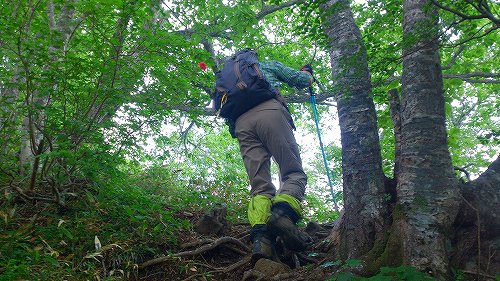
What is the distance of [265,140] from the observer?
3914mm

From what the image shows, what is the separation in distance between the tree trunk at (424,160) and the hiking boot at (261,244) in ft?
3.85

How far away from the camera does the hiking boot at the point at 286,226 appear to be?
3.32 meters

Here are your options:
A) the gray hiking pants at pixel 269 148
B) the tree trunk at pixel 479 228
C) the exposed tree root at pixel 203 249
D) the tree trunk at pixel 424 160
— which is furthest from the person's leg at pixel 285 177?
the tree trunk at pixel 479 228

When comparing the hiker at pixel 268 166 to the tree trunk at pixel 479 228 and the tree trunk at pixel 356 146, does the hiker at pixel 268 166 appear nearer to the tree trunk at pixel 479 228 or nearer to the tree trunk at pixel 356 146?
the tree trunk at pixel 356 146

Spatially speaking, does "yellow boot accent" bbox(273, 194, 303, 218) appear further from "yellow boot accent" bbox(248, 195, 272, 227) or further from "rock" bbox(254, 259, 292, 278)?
"rock" bbox(254, 259, 292, 278)

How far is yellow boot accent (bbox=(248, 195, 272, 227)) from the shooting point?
11.6 feet

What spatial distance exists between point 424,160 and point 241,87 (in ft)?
6.12

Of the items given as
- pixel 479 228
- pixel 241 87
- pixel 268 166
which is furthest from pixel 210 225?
pixel 479 228

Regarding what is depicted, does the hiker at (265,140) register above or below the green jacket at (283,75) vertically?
below

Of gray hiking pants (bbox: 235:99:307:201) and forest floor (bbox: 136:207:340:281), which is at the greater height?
gray hiking pants (bbox: 235:99:307:201)

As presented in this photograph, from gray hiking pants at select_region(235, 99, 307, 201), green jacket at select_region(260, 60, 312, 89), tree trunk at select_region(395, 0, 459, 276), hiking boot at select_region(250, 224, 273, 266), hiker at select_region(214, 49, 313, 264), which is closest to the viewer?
tree trunk at select_region(395, 0, 459, 276)

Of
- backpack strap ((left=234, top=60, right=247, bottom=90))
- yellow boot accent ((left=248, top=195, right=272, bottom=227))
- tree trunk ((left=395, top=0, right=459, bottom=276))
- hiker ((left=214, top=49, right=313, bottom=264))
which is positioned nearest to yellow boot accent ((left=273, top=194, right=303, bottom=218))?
hiker ((left=214, top=49, right=313, bottom=264))

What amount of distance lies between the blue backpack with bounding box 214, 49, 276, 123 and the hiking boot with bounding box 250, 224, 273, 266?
130 cm

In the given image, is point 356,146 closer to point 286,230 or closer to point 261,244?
point 286,230
